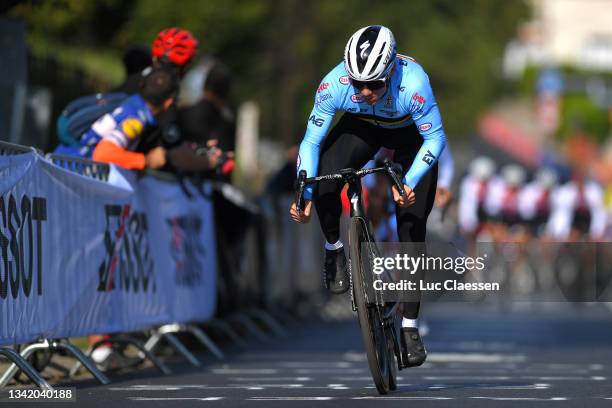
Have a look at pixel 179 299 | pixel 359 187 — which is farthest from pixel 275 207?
pixel 359 187

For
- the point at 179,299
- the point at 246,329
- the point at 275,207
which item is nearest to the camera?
the point at 179,299

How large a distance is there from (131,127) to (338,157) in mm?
2585

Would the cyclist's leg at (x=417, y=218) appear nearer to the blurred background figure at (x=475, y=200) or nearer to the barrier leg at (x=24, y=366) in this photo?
the barrier leg at (x=24, y=366)

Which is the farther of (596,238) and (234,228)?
(596,238)

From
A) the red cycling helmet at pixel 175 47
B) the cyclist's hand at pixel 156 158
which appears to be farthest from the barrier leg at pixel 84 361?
the red cycling helmet at pixel 175 47

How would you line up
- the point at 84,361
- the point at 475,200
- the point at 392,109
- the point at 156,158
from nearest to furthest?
the point at 392,109 < the point at 84,361 < the point at 156,158 < the point at 475,200

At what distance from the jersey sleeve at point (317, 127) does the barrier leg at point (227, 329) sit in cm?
552

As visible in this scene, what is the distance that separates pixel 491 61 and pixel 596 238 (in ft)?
90.4

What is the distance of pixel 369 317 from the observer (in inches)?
348

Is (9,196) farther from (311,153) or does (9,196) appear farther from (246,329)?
(246,329)

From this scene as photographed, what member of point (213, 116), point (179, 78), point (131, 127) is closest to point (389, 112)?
point (131, 127)

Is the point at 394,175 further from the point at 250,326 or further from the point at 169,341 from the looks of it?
the point at 250,326

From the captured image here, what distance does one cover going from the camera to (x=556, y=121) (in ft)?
436

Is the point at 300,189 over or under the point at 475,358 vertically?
over
